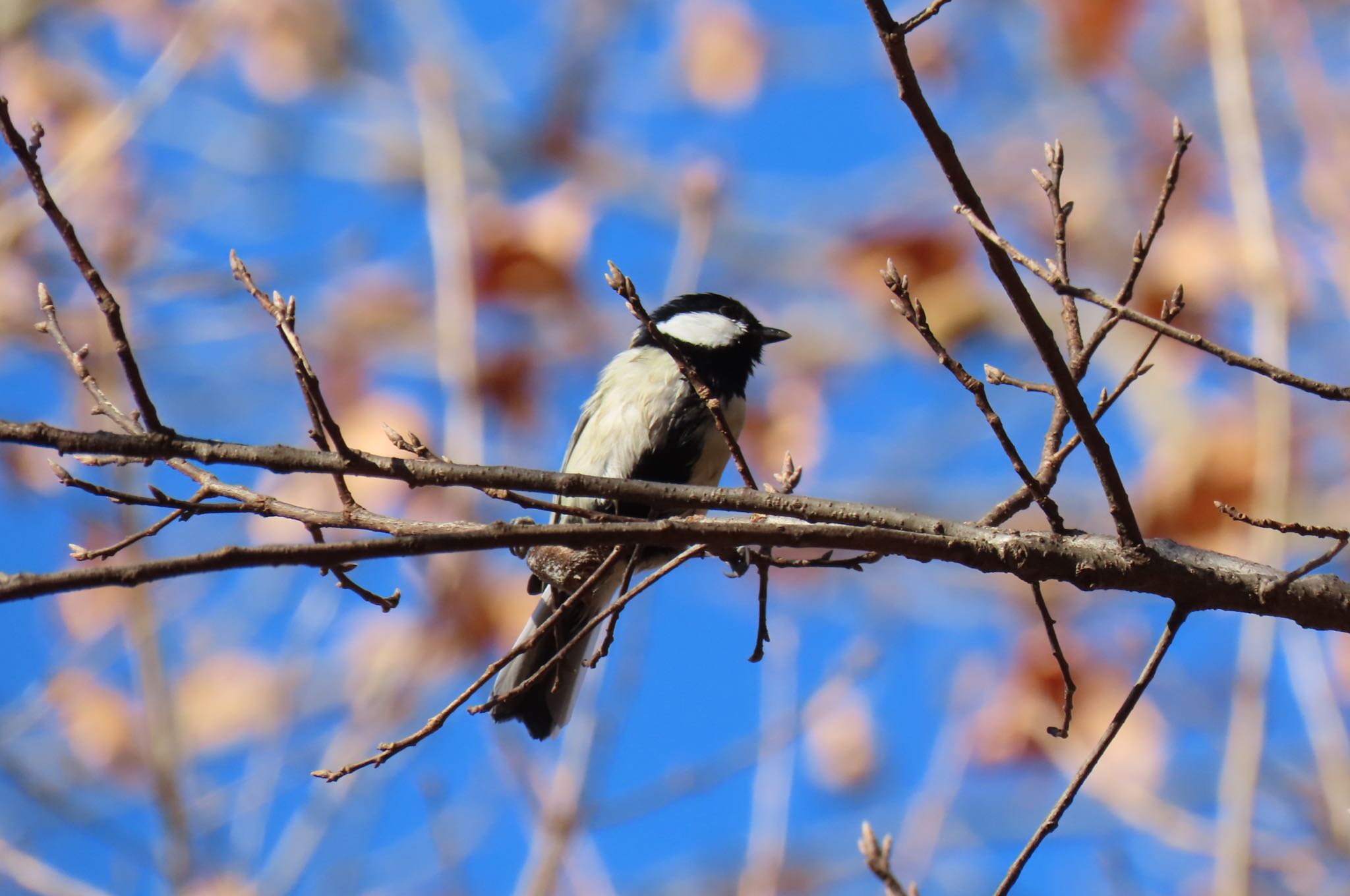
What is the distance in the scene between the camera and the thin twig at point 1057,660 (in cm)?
149

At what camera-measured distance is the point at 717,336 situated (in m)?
3.60

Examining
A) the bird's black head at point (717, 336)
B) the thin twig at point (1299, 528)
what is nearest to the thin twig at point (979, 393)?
the thin twig at point (1299, 528)

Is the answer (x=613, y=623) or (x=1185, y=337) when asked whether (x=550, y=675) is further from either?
(x=1185, y=337)

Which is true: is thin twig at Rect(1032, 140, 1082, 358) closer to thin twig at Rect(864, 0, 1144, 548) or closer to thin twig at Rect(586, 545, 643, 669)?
thin twig at Rect(864, 0, 1144, 548)

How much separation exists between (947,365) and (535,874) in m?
1.66

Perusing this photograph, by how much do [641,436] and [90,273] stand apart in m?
1.97

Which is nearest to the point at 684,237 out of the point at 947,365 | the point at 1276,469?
the point at 1276,469

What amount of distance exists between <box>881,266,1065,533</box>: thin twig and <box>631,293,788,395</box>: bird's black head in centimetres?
169

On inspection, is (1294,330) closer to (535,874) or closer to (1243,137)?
(1243,137)

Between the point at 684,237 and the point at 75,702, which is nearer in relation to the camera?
the point at 684,237

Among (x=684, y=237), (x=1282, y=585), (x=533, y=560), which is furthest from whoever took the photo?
(x=684, y=237)

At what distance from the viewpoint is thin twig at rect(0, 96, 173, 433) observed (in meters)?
1.19

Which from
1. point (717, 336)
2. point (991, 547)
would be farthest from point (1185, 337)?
point (717, 336)

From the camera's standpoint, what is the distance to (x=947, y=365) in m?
1.45
